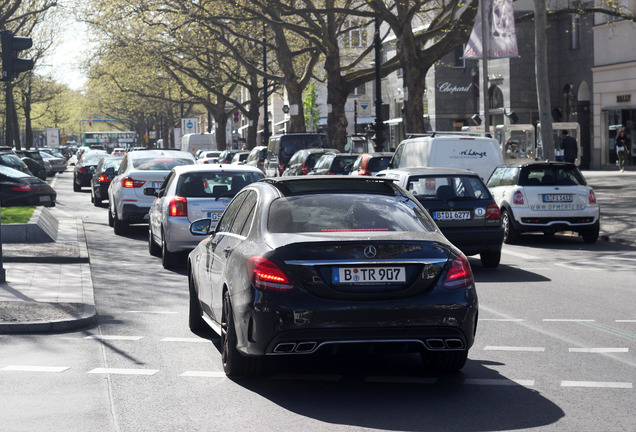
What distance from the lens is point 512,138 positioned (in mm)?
39000

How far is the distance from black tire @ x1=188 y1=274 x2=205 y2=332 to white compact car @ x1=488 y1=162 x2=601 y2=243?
10595 mm

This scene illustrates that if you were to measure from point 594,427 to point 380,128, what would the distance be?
100ft

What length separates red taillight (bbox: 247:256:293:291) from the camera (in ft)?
23.5

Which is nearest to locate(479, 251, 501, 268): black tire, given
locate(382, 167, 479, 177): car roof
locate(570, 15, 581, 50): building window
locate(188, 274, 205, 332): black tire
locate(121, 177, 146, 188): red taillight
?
locate(382, 167, 479, 177): car roof

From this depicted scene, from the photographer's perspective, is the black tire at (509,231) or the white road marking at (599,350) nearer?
the white road marking at (599,350)

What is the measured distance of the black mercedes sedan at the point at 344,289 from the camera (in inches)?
281

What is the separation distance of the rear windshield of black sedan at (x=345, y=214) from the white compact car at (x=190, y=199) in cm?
768

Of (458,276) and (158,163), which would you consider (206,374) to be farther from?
(158,163)

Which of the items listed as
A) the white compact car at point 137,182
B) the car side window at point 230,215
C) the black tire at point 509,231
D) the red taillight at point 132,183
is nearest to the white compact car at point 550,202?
the black tire at point 509,231

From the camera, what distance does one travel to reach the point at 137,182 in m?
22.1

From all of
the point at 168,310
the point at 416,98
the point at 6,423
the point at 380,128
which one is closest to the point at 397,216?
the point at 6,423

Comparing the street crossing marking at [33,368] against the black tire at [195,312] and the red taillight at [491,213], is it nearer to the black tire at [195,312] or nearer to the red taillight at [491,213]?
the black tire at [195,312]

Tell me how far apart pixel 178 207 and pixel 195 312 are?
612cm

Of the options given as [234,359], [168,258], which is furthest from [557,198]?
[234,359]
